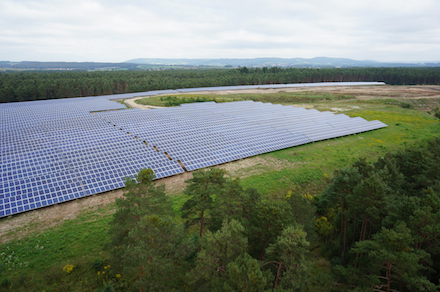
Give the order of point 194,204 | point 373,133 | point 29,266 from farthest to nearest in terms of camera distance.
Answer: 1. point 373,133
2. point 29,266
3. point 194,204

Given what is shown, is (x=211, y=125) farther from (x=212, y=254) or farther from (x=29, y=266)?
(x=212, y=254)

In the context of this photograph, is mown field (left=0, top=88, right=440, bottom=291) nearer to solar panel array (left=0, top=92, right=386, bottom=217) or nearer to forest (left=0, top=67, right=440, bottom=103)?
solar panel array (left=0, top=92, right=386, bottom=217)

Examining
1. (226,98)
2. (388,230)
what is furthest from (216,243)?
(226,98)

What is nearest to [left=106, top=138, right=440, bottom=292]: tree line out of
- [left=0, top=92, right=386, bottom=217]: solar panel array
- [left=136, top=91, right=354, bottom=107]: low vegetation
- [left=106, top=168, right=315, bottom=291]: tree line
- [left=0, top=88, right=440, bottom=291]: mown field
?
[left=106, top=168, right=315, bottom=291]: tree line

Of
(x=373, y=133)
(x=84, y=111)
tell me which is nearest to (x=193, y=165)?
(x=84, y=111)

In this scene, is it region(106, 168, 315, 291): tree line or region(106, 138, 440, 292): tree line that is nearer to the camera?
region(106, 168, 315, 291): tree line

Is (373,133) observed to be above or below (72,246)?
above
